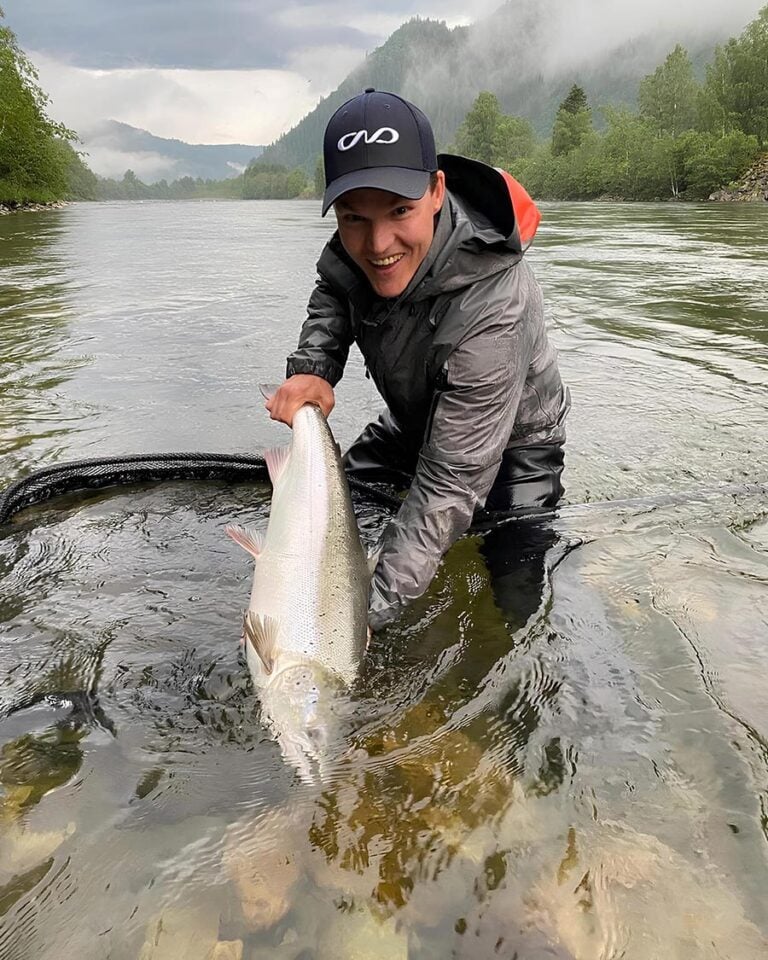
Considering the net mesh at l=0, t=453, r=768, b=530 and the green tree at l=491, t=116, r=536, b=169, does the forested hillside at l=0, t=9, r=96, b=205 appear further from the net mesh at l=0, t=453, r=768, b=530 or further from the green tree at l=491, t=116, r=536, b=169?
the green tree at l=491, t=116, r=536, b=169

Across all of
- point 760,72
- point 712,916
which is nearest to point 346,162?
point 712,916

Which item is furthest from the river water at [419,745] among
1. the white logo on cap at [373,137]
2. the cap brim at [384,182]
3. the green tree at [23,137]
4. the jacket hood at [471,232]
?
the green tree at [23,137]

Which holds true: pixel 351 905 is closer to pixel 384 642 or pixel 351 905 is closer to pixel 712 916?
pixel 712 916

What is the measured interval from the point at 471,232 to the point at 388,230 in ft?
1.39

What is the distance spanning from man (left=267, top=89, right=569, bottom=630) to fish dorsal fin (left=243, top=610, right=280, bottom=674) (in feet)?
1.43

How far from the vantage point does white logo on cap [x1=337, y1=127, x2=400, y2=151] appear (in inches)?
113

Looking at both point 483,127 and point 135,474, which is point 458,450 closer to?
point 135,474

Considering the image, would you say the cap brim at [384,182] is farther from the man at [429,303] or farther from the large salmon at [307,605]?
the large salmon at [307,605]

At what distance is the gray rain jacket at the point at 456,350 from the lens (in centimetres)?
308

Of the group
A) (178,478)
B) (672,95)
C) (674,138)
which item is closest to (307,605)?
(178,478)

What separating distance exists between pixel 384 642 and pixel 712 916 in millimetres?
1618

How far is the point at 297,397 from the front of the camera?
3582 millimetres

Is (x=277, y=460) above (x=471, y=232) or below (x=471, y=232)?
below

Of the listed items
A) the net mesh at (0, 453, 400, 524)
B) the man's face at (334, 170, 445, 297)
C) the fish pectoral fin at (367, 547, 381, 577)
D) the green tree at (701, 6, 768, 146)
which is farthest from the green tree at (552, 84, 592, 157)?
the fish pectoral fin at (367, 547, 381, 577)
